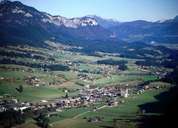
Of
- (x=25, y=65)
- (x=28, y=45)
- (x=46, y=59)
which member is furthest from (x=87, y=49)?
(x=25, y=65)

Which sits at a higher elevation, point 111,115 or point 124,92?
point 124,92

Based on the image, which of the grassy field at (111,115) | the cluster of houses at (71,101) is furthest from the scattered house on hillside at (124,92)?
the grassy field at (111,115)

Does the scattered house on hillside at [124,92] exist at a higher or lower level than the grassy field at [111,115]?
higher

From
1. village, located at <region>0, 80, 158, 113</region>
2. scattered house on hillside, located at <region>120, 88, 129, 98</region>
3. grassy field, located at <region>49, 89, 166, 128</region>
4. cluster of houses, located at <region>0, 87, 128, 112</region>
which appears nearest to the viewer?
grassy field, located at <region>49, 89, 166, 128</region>

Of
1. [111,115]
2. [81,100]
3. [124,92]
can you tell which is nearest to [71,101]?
[81,100]

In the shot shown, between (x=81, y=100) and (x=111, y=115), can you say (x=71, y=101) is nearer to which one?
(x=81, y=100)

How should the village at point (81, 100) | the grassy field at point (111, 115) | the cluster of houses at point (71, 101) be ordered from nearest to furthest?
the grassy field at point (111, 115) < the cluster of houses at point (71, 101) < the village at point (81, 100)

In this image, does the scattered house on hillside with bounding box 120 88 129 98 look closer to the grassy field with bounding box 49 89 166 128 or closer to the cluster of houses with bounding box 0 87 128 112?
the cluster of houses with bounding box 0 87 128 112

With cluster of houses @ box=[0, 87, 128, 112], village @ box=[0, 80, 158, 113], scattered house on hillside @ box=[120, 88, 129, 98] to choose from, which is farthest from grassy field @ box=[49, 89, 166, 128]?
cluster of houses @ box=[0, 87, 128, 112]

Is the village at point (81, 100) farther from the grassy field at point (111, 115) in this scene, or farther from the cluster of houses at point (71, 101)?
the grassy field at point (111, 115)

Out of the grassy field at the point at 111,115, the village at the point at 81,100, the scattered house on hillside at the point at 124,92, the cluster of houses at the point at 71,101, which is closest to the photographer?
the grassy field at the point at 111,115

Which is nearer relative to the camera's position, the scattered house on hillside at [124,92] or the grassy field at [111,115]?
the grassy field at [111,115]
